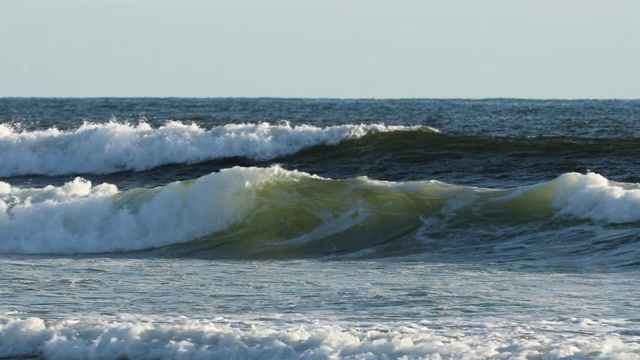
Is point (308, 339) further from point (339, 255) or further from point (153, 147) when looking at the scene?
point (153, 147)

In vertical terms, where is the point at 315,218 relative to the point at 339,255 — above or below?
above

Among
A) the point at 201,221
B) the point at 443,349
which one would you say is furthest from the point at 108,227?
the point at 443,349

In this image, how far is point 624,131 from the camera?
→ 30281mm

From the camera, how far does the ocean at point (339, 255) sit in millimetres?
7645

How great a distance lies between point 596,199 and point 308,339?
733cm

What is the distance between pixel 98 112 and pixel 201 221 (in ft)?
115

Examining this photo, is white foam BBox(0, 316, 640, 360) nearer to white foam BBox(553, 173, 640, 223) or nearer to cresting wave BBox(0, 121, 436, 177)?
white foam BBox(553, 173, 640, 223)

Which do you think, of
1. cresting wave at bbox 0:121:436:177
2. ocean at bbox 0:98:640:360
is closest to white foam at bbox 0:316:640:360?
ocean at bbox 0:98:640:360

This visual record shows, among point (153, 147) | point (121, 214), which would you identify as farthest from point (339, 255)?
point (153, 147)

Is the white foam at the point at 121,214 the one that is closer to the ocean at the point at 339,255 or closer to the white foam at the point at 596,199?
the ocean at the point at 339,255

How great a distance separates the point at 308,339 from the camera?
743 cm

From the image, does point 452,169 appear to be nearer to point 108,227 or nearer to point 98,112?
point 108,227

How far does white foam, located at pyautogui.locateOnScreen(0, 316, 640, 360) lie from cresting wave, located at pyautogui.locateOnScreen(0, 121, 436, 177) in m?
17.5

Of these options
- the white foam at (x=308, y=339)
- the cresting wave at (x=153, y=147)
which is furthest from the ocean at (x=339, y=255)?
the cresting wave at (x=153, y=147)
